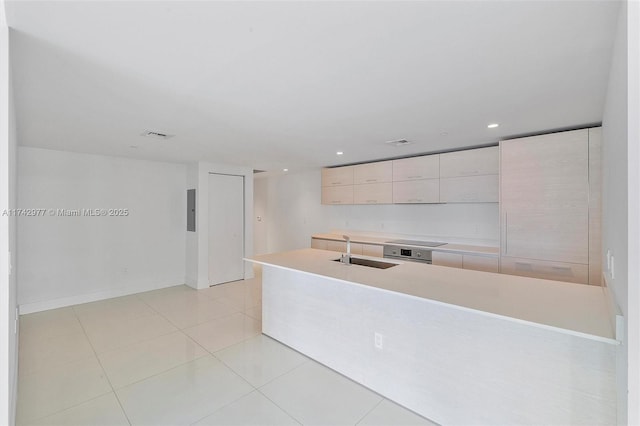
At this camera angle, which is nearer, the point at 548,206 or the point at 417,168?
the point at 548,206

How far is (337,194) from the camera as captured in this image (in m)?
5.55

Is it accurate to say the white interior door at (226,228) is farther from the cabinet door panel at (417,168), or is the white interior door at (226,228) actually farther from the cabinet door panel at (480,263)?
the cabinet door panel at (480,263)

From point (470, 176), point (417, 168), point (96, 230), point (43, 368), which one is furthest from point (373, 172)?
point (43, 368)

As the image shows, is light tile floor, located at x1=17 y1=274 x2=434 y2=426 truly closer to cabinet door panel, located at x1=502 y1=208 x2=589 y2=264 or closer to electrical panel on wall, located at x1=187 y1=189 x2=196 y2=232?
electrical panel on wall, located at x1=187 y1=189 x2=196 y2=232

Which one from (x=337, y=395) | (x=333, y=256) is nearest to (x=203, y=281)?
(x=333, y=256)

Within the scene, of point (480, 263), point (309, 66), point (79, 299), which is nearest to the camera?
point (309, 66)

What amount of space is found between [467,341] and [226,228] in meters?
4.62

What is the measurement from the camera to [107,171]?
15.2 feet

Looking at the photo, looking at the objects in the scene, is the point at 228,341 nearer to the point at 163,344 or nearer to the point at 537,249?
the point at 163,344

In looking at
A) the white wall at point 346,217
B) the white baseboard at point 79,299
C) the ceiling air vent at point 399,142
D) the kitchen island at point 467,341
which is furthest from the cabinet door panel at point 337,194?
the white baseboard at point 79,299

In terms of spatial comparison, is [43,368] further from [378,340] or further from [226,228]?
[226,228]

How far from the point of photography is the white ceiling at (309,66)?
126 cm

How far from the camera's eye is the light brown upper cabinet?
372cm

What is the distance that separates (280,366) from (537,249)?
114 inches
